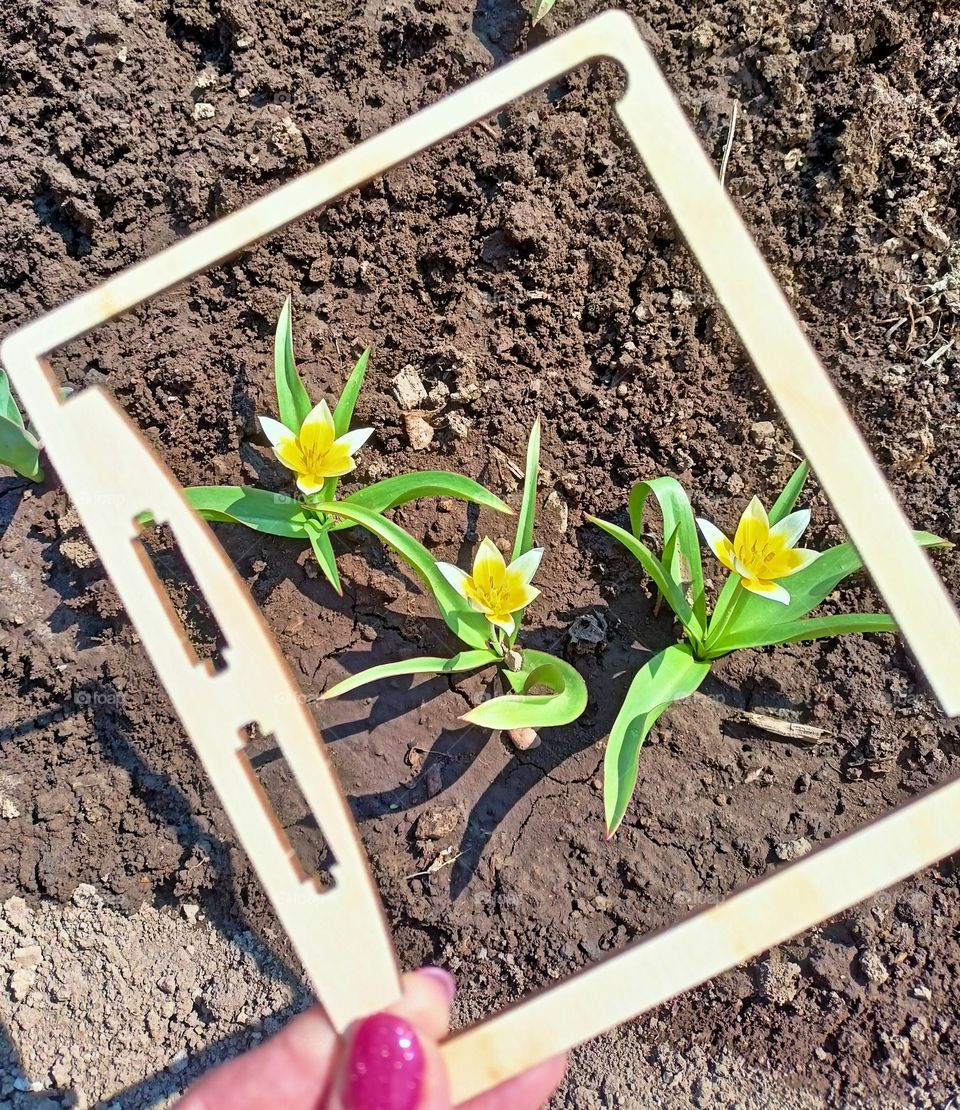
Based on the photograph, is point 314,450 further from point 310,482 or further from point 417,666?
point 417,666

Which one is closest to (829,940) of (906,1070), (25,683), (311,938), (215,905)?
(906,1070)

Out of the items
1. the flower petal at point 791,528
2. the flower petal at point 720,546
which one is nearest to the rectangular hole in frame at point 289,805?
the flower petal at point 720,546

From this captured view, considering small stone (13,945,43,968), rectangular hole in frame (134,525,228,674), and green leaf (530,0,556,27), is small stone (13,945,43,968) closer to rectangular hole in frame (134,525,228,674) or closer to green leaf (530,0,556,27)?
rectangular hole in frame (134,525,228,674)

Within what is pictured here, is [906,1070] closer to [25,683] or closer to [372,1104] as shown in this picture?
[372,1104]

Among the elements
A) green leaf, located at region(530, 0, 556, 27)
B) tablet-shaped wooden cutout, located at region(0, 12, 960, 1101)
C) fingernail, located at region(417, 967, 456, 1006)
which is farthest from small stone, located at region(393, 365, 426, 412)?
fingernail, located at region(417, 967, 456, 1006)

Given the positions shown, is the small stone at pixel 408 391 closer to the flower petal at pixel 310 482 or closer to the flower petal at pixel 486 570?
the flower petal at pixel 310 482

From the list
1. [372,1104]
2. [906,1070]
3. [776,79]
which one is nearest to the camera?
[372,1104]

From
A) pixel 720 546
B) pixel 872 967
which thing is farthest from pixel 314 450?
pixel 872 967
